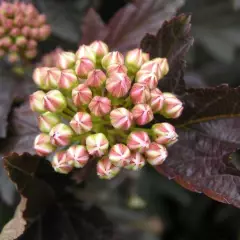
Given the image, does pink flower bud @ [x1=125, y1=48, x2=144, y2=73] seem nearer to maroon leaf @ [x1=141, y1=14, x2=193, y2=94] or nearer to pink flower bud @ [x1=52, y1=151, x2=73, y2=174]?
maroon leaf @ [x1=141, y1=14, x2=193, y2=94]

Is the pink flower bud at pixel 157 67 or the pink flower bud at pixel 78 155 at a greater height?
the pink flower bud at pixel 157 67

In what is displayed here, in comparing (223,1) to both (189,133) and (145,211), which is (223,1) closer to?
(145,211)

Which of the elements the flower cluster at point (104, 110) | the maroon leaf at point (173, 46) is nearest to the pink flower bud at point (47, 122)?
the flower cluster at point (104, 110)

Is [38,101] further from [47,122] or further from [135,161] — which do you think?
[135,161]

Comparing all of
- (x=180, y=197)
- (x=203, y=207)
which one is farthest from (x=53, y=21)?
(x=203, y=207)

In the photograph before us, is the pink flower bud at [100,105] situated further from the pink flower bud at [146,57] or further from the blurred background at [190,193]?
the blurred background at [190,193]

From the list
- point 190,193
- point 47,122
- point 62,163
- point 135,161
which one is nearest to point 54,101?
point 47,122

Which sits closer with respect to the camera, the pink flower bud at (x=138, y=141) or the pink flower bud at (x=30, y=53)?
the pink flower bud at (x=138, y=141)
